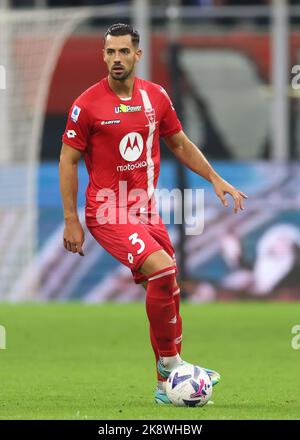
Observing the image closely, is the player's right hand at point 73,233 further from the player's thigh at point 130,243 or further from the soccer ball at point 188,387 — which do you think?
the soccer ball at point 188,387

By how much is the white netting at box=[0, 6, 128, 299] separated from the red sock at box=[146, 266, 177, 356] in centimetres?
1021

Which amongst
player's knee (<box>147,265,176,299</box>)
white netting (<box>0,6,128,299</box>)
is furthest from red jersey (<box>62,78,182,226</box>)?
white netting (<box>0,6,128,299</box>)

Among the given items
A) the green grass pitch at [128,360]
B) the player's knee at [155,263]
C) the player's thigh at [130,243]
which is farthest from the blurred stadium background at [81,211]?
the player's knee at [155,263]

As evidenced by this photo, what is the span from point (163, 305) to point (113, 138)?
1.13m

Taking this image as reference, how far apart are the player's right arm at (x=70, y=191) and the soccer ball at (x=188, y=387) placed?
3.50ft

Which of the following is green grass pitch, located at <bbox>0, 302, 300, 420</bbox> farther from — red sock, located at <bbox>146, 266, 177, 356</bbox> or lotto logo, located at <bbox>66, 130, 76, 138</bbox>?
lotto logo, located at <bbox>66, 130, 76, 138</bbox>

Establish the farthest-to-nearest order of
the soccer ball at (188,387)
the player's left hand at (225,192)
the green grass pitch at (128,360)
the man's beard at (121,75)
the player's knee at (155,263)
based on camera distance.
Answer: the player's left hand at (225,192) → the man's beard at (121,75) → the player's knee at (155,263) → the soccer ball at (188,387) → the green grass pitch at (128,360)

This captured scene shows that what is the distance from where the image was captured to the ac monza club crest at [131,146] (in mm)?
8680

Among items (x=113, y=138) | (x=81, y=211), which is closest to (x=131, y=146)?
(x=113, y=138)

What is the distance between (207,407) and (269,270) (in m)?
10.8

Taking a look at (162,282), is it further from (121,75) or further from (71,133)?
(121,75)

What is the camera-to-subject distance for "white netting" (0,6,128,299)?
18.5 m

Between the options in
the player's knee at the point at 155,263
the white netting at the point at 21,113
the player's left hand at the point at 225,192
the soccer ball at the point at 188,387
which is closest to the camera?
the soccer ball at the point at 188,387

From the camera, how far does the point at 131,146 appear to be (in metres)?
8.70
